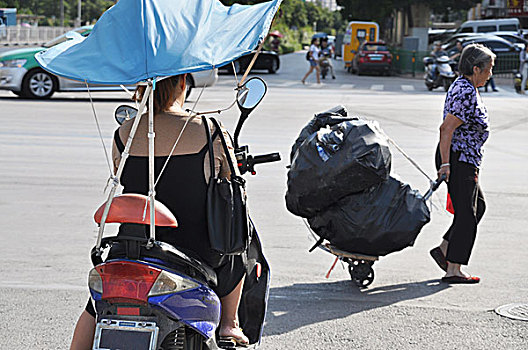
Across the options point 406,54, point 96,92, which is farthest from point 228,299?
point 406,54

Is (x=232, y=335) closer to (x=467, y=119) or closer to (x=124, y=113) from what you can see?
(x=124, y=113)

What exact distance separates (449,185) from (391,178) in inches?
20.5

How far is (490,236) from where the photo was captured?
7.12 metres

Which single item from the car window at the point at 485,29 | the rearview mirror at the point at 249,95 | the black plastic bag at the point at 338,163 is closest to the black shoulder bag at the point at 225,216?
the rearview mirror at the point at 249,95

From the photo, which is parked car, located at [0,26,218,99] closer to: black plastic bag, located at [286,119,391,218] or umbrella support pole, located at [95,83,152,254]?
black plastic bag, located at [286,119,391,218]

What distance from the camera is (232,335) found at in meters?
3.23

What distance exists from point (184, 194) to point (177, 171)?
0.30ft

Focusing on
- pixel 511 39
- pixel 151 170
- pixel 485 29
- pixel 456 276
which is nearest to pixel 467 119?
pixel 456 276

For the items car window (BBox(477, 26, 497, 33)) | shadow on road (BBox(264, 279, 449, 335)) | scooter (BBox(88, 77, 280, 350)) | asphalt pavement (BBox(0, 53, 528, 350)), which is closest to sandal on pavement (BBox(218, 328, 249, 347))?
scooter (BBox(88, 77, 280, 350))

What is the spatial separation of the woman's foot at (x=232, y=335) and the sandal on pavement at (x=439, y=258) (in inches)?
117

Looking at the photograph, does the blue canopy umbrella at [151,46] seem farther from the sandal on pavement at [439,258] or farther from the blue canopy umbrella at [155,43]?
the sandal on pavement at [439,258]

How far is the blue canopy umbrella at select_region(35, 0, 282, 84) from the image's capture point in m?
2.77

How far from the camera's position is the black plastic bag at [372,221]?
5.27 meters

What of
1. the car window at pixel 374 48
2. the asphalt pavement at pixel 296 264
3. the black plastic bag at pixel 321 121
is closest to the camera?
the asphalt pavement at pixel 296 264
